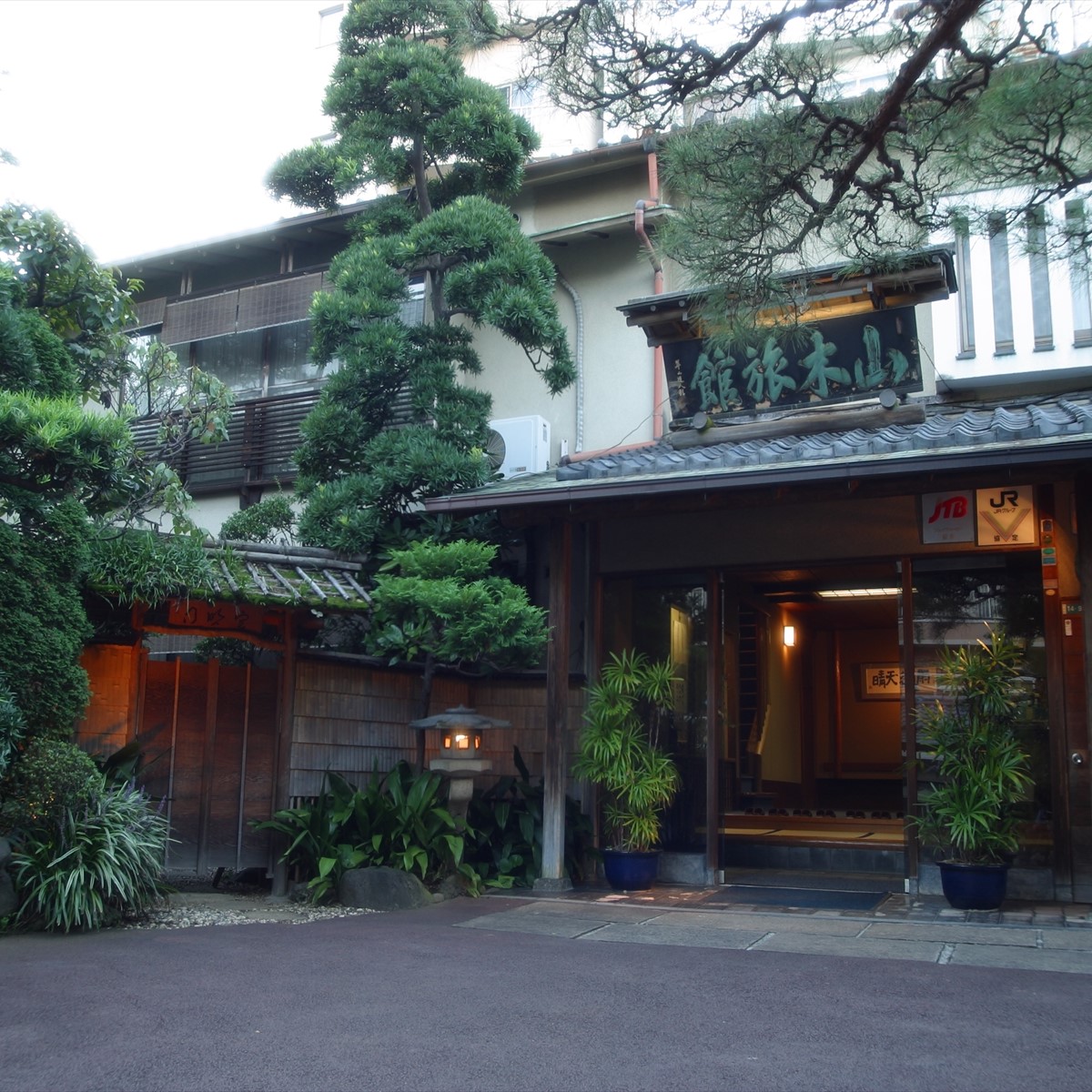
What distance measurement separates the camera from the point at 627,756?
29.9 feet

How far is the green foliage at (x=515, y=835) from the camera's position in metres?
9.40

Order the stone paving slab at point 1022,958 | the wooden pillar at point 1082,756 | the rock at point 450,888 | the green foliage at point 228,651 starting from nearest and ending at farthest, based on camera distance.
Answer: the stone paving slab at point 1022,958, the wooden pillar at point 1082,756, the rock at point 450,888, the green foliage at point 228,651

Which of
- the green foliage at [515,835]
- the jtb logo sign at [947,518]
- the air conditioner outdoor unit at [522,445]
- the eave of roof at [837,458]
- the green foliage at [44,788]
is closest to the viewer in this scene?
the green foliage at [44,788]

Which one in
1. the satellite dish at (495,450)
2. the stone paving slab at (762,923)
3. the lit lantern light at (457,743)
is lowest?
the stone paving slab at (762,923)

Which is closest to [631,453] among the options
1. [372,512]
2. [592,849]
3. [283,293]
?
[372,512]

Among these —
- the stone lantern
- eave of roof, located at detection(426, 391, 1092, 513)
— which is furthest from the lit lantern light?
eave of roof, located at detection(426, 391, 1092, 513)

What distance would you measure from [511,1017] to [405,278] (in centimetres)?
784

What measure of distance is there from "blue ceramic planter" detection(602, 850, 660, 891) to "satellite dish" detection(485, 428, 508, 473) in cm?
387

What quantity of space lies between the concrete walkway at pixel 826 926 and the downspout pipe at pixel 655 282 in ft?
15.9

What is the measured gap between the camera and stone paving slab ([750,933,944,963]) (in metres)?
6.50

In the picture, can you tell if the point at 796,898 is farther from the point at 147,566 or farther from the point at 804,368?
the point at 147,566

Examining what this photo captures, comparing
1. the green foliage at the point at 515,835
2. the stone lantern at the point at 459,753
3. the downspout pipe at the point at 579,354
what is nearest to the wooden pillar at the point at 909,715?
the green foliage at the point at 515,835

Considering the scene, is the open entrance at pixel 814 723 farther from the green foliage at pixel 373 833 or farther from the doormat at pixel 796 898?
the green foliage at pixel 373 833

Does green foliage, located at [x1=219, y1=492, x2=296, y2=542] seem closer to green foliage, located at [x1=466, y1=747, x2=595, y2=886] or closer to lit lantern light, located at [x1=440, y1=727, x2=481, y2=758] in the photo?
lit lantern light, located at [x1=440, y1=727, x2=481, y2=758]
